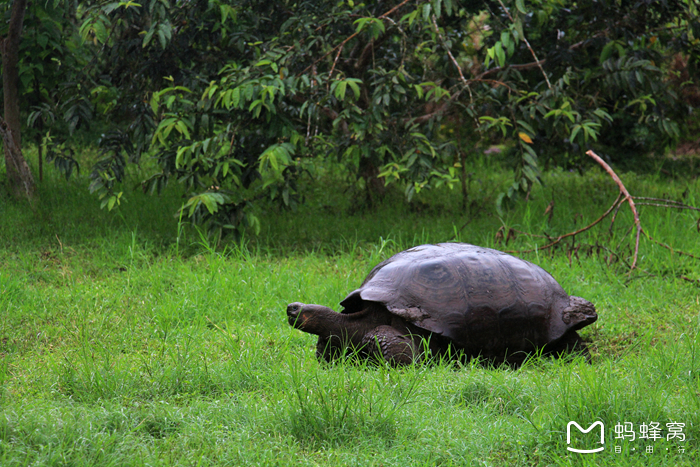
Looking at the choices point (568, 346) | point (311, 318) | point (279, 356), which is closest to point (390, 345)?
point (311, 318)

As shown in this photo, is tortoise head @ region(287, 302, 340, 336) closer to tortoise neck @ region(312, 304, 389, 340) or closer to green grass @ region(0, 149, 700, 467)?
tortoise neck @ region(312, 304, 389, 340)

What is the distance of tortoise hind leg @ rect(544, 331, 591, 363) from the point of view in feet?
10.9

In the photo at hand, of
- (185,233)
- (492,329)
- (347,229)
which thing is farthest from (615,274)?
(185,233)

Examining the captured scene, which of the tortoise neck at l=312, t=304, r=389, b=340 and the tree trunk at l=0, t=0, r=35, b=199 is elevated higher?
the tree trunk at l=0, t=0, r=35, b=199

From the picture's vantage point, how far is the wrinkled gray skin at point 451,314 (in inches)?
120

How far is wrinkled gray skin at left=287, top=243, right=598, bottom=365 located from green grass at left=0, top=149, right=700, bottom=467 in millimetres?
133

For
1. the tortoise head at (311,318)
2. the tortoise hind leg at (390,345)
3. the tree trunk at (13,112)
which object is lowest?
the tortoise hind leg at (390,345)

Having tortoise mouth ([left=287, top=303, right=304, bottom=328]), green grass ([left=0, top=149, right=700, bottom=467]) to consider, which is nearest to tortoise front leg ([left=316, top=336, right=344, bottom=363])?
green grass ([left=0, top=149, right=700, bottom=467])

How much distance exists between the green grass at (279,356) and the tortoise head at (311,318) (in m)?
0.18

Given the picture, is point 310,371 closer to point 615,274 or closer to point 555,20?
point 615,274

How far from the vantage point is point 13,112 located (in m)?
5.73

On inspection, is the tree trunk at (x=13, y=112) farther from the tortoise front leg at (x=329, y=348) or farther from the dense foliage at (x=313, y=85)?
the tortoise front leg at (x=329, y=348)

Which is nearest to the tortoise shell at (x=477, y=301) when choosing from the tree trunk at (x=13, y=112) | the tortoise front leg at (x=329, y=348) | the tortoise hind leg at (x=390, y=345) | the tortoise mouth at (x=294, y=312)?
the tortoise hind leg at (x=390, y=345)

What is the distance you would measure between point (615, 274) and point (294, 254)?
7.98 ft
